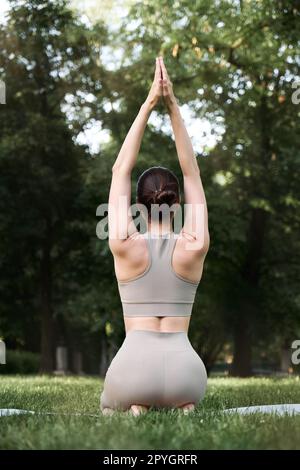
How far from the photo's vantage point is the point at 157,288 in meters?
4.84

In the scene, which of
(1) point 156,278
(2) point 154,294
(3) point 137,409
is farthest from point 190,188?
(3) point 137,409

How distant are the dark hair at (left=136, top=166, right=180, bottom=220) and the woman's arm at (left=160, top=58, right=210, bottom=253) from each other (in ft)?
0.34

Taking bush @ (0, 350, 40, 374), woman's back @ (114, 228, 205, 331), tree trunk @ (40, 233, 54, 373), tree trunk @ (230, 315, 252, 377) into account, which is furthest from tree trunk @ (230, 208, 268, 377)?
woman's back @ (114, 228, 205, 331)

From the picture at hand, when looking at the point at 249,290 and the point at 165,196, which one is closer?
the point at 165,196

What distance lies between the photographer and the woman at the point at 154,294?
4.77 meters

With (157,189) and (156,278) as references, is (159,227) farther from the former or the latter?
(156,278)

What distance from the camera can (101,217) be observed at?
74.1ft

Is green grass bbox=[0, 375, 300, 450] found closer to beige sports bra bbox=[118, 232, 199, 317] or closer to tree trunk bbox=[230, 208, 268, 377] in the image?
beige sports bra bbox=[118, 232, 199, 317]

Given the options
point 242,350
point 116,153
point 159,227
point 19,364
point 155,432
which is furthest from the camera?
point 19,364

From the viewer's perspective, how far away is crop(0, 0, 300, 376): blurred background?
20547mm

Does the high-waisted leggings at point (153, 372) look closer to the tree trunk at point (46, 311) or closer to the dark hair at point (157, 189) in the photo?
the dark hair at point (157, 189)

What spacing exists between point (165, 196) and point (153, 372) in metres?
1.19
